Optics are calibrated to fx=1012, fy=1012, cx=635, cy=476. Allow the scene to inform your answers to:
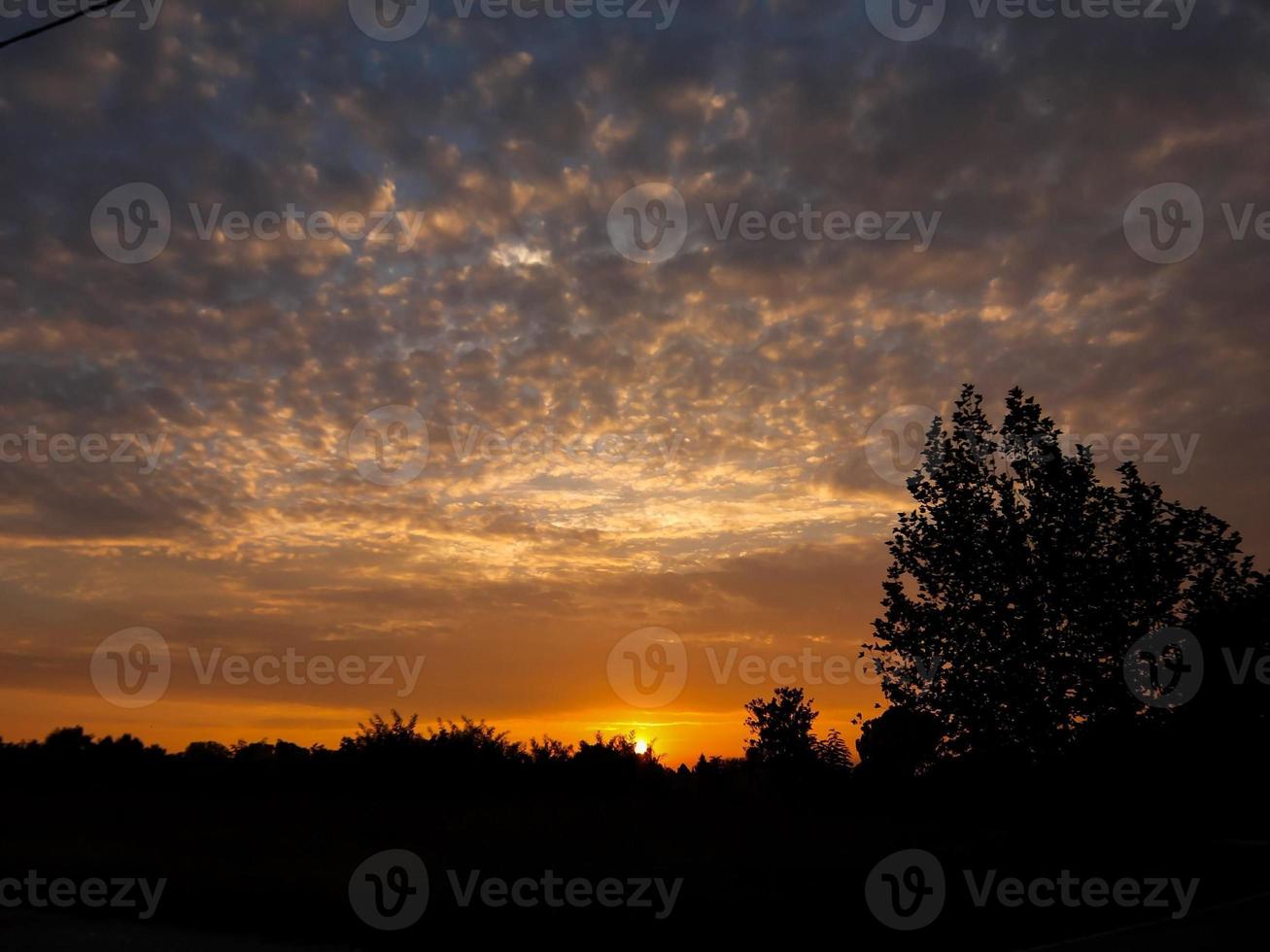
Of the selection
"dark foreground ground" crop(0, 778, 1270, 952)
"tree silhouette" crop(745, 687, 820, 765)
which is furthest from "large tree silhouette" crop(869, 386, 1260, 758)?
"tree silhouette" crop(745, 687, 820, 765)

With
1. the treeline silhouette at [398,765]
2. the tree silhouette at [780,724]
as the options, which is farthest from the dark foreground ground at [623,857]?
the tree silhouette at [780,724]

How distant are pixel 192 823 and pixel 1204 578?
1000 inches

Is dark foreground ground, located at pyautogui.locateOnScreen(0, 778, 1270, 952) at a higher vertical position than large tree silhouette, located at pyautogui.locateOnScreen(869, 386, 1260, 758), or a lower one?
lower

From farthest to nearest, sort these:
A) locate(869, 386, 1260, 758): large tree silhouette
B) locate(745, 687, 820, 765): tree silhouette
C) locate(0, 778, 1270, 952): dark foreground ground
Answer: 1. locate(745, 687, 820, 765): tree silhouette
2. locate(869, 386, 1260, 758): large tree silhouette
3. locate(0, 778, 1270, 952): dark foreground ground

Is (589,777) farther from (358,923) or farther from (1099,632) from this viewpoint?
(358,923)

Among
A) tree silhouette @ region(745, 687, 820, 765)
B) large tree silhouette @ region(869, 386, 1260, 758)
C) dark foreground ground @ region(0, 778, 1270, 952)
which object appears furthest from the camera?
tree silhouette @ region(745, 687, 820, 765)

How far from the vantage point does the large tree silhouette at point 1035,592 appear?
2434 cm

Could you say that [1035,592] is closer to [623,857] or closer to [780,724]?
[623,857]

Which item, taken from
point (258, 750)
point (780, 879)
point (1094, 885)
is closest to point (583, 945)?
point (780, 879)

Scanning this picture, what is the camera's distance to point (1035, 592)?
81.1ft

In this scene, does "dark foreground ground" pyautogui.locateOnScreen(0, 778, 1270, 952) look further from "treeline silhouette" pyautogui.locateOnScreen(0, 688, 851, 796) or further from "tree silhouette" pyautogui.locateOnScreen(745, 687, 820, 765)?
"tree silhouette" pyautogui.locateOnScreen(745, 687, 820, 765)

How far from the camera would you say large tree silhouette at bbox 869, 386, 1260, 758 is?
2434 cm

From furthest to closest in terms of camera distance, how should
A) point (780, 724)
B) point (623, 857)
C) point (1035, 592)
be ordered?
point (780, 724) → point (1035, 592) → point (623, 857)

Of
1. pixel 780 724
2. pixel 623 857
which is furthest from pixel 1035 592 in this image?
pixel 780 724
